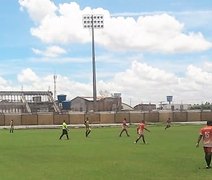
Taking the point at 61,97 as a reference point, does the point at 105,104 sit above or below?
below

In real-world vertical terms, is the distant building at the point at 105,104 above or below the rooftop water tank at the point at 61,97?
below

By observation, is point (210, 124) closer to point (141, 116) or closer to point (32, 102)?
point (141, 116)

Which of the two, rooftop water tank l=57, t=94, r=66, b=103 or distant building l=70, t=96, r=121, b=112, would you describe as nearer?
distant building l=70, t=96, r=121, b=112

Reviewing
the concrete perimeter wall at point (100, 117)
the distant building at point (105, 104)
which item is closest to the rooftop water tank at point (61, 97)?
the distant building at point (105, 104)

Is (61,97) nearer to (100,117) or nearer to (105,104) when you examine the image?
(105,104)

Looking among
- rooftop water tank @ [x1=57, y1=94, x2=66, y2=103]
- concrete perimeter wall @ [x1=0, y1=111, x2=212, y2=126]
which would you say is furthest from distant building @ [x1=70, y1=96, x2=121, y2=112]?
concrete perimeter wall @ [x1=0, y1=111, x2=212, y2=126]

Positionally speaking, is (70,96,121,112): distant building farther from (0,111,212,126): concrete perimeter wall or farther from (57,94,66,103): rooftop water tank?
(0,111,212,126): concrete perimeter wall

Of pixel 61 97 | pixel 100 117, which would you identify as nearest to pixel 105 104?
pixel 61 97

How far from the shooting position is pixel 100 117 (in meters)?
89.3

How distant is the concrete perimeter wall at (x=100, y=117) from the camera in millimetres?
86312

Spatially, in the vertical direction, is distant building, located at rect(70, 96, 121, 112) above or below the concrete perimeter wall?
above

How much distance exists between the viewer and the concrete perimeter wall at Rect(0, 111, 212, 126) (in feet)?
283

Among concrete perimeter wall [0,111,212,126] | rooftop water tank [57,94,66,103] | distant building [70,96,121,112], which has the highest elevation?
rooftop water tank [57,94,66,103]

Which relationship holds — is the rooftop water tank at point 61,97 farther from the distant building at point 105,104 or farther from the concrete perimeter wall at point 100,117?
the concrete perimeter wall at point 100,117
